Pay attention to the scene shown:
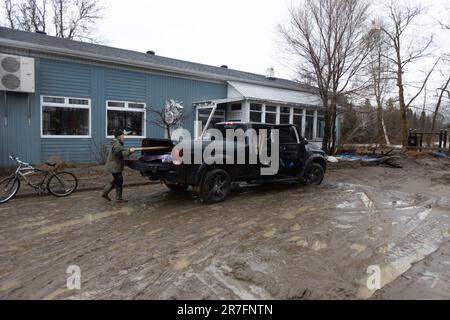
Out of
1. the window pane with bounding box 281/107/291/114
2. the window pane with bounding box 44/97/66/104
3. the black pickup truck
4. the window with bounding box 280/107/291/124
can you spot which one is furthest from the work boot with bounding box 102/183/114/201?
the window pane with bounding box 281/107/291/114

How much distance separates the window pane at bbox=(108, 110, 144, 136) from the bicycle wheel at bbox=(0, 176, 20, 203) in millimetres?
6556

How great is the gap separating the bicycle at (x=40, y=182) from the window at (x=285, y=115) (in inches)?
473

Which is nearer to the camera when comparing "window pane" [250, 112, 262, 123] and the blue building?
the blue building

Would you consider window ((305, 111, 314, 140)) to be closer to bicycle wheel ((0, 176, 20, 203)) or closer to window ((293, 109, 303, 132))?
window ((293, 109, 303, 132))

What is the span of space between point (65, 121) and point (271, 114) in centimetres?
967

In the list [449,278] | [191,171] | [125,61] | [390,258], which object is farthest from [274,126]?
[125,61]

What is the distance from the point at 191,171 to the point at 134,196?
6.69ft

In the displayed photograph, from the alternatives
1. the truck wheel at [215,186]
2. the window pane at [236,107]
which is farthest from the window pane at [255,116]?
the truck wheel at [215,186]

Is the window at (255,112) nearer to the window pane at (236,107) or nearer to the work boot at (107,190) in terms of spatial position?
the window pane at (236,107)

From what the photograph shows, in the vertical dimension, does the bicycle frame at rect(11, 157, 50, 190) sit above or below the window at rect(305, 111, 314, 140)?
below

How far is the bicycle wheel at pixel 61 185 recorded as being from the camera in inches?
318

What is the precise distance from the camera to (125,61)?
14.0 metres

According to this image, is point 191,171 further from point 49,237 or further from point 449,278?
point 449,278

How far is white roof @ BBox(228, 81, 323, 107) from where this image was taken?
1675 centimetres
